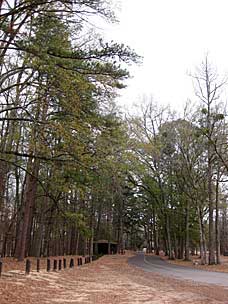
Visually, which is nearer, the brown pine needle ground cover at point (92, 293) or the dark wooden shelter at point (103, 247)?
the brown pine needle ground cover at point (92, 293)

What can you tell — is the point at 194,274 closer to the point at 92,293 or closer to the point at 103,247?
the point at 92,293

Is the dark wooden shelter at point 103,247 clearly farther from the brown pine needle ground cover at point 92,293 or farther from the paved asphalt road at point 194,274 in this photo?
the brown pine needle ground cover at point 92,293

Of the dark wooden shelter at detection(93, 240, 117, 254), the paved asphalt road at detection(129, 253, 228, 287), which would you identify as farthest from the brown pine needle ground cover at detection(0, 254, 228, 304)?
the dark wooden shelter at detection(93, 240, 117, 254)

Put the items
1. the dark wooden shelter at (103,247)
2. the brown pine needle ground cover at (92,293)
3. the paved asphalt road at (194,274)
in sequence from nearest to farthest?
1. the brown pine needle ground cover at (92,293)
2. the paved asphalt road at (194,274)
3. the dark wooden shelter at (103,247)

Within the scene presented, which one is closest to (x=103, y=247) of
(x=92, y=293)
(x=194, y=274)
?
(x=194, y=274)

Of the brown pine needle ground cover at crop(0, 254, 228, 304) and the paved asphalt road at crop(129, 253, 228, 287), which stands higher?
the brown pine needle ground cover at crop(0, 254, 228, 304)

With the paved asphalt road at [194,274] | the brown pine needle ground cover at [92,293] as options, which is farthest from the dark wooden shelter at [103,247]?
the brown pine needle ground cover at [92,293]

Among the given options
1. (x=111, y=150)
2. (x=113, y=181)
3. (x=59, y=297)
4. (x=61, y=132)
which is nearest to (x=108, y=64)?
(x=61, y=132)

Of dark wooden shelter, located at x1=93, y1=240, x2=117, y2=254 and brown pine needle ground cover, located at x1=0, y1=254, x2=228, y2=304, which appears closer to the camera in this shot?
brown pine needle ground cover, located at x1=0, y1=254, x2=228, y2=304

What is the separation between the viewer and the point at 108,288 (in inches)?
497

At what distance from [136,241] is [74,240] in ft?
115

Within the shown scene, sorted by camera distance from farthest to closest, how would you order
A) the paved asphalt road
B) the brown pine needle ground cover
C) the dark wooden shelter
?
the dark wooden shelter < the paved asphalt road < the brown pine needle ground cover

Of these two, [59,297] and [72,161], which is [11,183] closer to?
[72,161]

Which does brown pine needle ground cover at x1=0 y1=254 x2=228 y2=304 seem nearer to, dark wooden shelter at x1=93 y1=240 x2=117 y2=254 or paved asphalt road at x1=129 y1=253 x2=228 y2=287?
paved asphalt road at x1=129 y1=253 x2=228 y2=287
